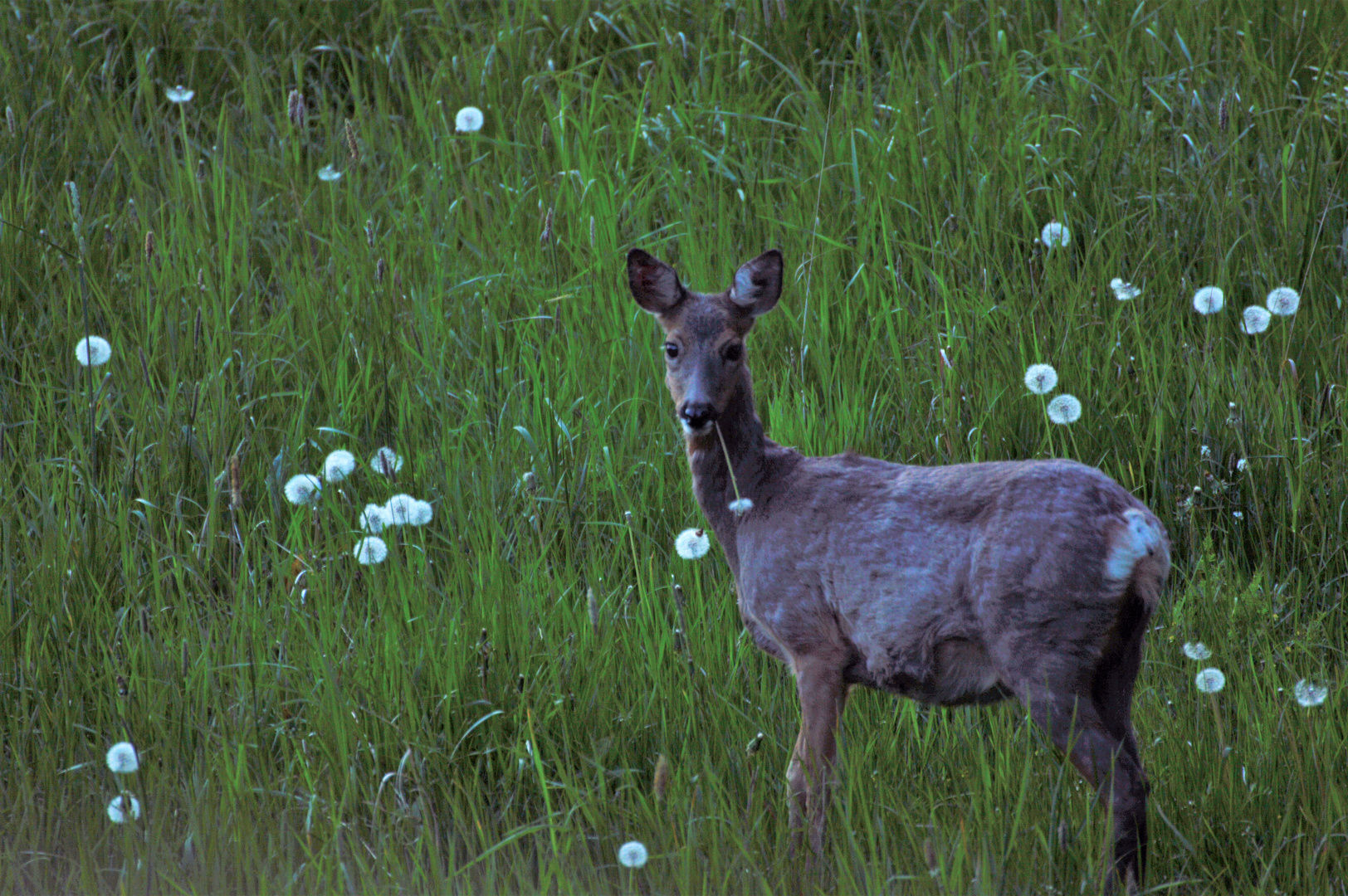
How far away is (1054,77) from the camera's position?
22.9ft

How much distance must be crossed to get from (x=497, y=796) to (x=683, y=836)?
682 millimetres

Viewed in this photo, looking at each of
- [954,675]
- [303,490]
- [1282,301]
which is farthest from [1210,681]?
[303,490]

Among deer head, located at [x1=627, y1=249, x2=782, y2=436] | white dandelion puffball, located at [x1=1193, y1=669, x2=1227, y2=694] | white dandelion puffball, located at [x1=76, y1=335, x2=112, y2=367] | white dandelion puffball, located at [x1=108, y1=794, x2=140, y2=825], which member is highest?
white dandelion puffball, located at [x1=76, y1=335, x2=112, y2=367]

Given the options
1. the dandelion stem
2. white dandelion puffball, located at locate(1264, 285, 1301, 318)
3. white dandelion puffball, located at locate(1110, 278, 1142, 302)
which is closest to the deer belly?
the dandelion stem

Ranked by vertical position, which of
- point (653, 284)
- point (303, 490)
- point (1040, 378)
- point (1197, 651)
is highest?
point (653, 284)

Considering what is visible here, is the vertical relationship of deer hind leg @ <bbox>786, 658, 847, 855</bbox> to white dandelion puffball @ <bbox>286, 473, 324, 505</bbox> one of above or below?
below

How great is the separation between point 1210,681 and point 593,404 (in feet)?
8.57

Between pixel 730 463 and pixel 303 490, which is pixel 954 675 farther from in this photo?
pixel 303 490

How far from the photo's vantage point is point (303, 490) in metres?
4.88

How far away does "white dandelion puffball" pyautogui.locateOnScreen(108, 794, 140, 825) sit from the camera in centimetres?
340

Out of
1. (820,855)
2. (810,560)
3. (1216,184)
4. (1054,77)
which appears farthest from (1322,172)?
(820,855)

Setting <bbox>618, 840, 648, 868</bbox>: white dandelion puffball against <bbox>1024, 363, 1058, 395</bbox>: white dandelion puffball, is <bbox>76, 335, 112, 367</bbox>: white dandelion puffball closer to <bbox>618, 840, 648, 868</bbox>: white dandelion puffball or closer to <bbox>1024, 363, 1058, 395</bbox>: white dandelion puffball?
<bbox>618, 840, 648, 868</bbox>: white dandelion puffball

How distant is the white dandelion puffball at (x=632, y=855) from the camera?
3.22 meters

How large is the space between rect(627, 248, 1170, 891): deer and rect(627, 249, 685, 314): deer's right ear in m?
0.07
